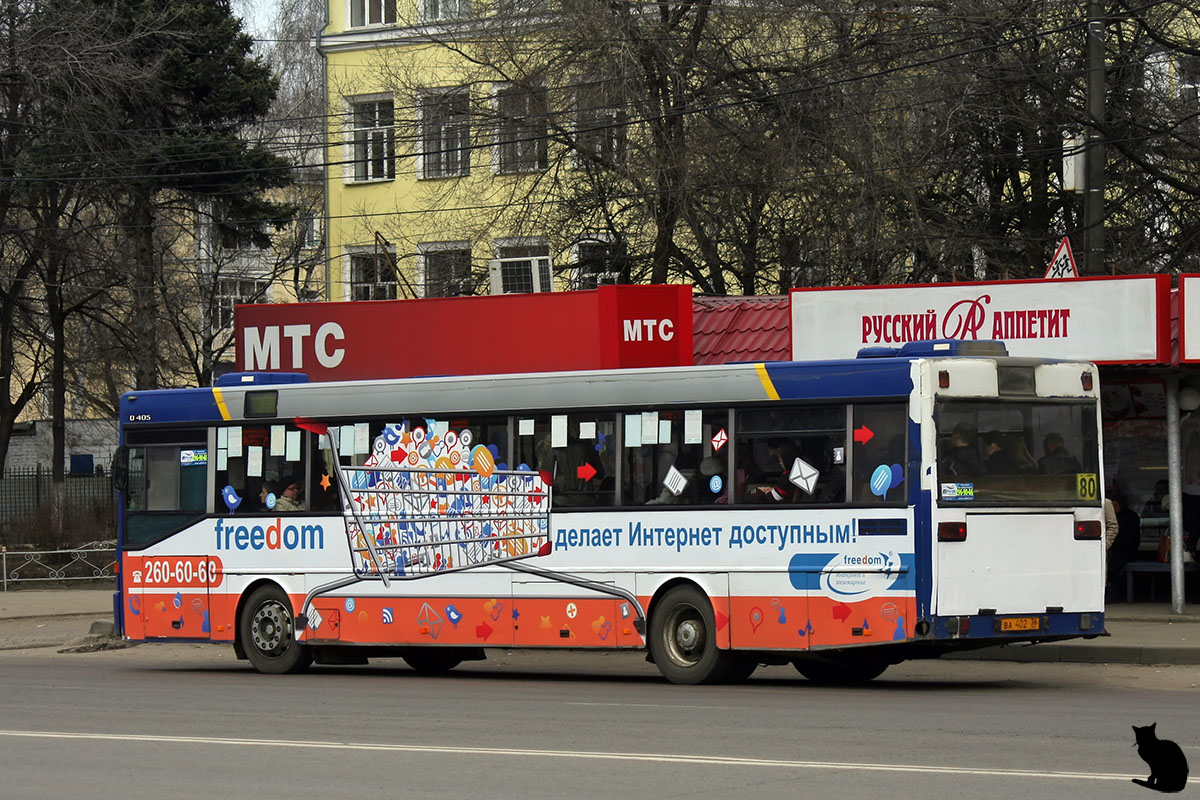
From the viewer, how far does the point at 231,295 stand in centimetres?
5144

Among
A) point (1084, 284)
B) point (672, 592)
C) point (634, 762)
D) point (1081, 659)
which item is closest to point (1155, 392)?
point (1084, 284)

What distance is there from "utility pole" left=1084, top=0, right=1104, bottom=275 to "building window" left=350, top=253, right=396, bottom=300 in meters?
15.8

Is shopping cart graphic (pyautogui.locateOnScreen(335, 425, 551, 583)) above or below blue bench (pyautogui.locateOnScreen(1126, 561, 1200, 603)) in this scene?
above

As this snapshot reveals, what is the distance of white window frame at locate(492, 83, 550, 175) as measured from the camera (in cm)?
2562

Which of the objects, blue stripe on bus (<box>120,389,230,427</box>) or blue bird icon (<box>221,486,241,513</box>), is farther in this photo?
blue stripe on bus (<box>120,389,230,427</box>)

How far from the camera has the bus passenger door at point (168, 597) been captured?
57.2 ft

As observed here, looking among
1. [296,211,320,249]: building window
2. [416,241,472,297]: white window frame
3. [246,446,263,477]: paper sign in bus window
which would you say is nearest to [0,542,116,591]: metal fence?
[416,241,472,297]: white window frame

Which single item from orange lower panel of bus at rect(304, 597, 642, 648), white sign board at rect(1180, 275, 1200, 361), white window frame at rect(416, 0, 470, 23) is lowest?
orange lower panel of bus at rect(304, 597, 642, 648)

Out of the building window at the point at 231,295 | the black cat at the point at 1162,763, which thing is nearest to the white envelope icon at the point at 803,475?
the black cat at the point at 1162,763

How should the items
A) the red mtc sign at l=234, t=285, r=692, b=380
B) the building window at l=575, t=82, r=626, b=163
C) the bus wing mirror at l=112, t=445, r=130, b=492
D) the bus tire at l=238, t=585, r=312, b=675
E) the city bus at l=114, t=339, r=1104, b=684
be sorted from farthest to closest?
the building window at l=575, t=82, r=626, b=163, the red mtc sign at l=234, t=285, r=692, b=380, the bus wing mirror at l=112, t=445, r=130, b=492, the bus tire at l=238, t=585, r=312, b=675, the city bus at l=114, t=339, r=1104, b=684

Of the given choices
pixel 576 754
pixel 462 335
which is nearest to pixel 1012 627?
pixel 576 754

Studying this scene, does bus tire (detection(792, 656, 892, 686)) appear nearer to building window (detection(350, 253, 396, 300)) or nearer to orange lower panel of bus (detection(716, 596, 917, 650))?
orange lower panel of bus (detection(716, 596, 917, 650))

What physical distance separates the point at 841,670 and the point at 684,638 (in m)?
1.64

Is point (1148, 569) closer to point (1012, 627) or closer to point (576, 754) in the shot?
point (1012, 627)
